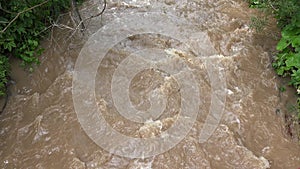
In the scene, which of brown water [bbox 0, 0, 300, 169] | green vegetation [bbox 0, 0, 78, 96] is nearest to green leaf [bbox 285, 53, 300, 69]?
brown water [bbox 0, 0, 300, 169]

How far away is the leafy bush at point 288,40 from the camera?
4684mm

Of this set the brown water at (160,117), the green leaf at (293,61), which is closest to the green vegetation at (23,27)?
the brown water at (160,117)

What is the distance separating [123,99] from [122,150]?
2.85 feet

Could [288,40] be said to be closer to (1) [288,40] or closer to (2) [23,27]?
(1) [288,40]

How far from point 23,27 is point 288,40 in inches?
157

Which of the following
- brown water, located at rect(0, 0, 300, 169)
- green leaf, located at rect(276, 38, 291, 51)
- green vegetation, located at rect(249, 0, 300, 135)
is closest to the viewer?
brown water, located at rect(0, 0, 300, 169)

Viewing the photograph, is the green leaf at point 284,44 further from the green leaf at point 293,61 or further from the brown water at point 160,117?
the brown water at point 160,117

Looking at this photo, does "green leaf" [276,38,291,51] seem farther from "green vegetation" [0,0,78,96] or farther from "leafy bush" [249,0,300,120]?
"green vegetation" [0,0,78,96]

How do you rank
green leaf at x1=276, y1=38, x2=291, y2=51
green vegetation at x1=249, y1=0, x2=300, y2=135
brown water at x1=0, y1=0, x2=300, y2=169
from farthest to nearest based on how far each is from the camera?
1. green leaf at x1=276, y1=38, x2=291, y2=51
2. green vegetation at x1=249, y1=0, x2=300, y2=135
3. brown water at x1=0, y1=0, x2=300, y2=169

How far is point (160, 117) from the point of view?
14.7 ft

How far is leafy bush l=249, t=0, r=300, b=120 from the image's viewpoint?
4.68 meters

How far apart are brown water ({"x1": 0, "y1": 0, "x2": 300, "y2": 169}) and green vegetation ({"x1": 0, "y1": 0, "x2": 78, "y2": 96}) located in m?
0.22

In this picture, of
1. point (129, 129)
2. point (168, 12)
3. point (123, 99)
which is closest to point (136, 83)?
point (123, 99)

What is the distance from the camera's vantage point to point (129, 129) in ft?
14.2
